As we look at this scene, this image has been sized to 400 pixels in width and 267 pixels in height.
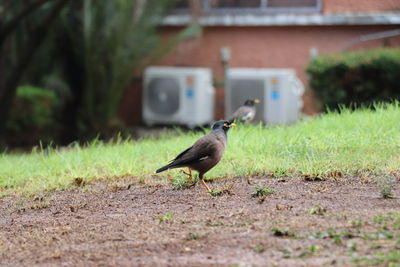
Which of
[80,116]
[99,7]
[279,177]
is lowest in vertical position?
[80,116]

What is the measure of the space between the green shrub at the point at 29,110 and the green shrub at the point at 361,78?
6.29 metres

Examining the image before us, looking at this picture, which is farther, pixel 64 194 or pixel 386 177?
pixel 64 194

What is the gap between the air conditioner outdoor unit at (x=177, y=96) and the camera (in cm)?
1812

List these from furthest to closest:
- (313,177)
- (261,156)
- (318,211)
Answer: (261,156)
(313,177)
(318,211)

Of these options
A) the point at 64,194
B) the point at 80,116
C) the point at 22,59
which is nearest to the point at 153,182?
the point at 64,194

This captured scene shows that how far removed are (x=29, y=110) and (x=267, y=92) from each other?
16.2ft

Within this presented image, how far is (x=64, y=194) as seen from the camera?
7.27 meters

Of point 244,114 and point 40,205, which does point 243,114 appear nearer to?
point 244,114

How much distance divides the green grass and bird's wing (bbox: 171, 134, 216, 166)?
2.09ft

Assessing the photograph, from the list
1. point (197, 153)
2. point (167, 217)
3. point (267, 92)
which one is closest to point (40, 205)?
point (197, 153)

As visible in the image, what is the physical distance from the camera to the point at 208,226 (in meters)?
5.37

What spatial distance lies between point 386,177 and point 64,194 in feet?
9.29

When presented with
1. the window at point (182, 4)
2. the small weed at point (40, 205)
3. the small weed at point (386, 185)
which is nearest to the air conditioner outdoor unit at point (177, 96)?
the window at point (182, 4)

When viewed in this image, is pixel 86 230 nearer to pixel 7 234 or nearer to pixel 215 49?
pixel 7 234
